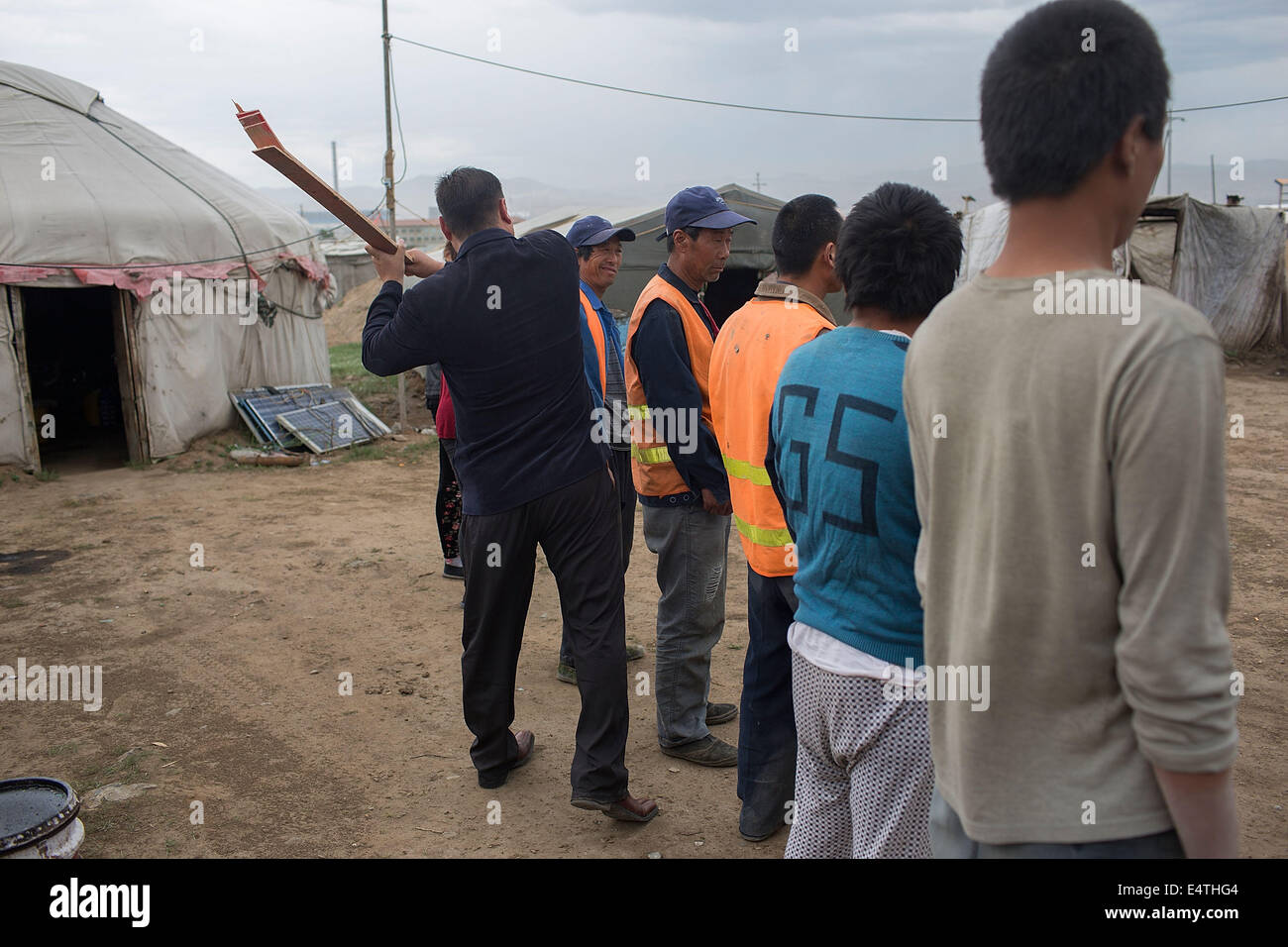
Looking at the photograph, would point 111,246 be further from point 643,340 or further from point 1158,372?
point 1158,372

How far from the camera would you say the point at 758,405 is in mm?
2637

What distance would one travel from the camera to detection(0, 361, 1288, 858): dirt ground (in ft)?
10.7

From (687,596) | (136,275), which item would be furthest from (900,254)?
(136,275)

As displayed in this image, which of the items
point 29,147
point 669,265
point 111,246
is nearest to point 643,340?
point 669,265

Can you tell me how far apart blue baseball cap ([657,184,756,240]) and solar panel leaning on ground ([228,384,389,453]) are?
8.09 meters

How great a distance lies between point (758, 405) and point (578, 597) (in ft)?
3.37

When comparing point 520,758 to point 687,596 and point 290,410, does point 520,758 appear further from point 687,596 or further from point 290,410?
point 290,410

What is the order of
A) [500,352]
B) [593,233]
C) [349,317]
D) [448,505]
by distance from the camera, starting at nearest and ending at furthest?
[500,352] < [593,233] < [448,505] < [349,317]

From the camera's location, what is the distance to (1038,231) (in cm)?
122

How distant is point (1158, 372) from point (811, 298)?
177cm

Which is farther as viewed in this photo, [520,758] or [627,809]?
[520,758]
